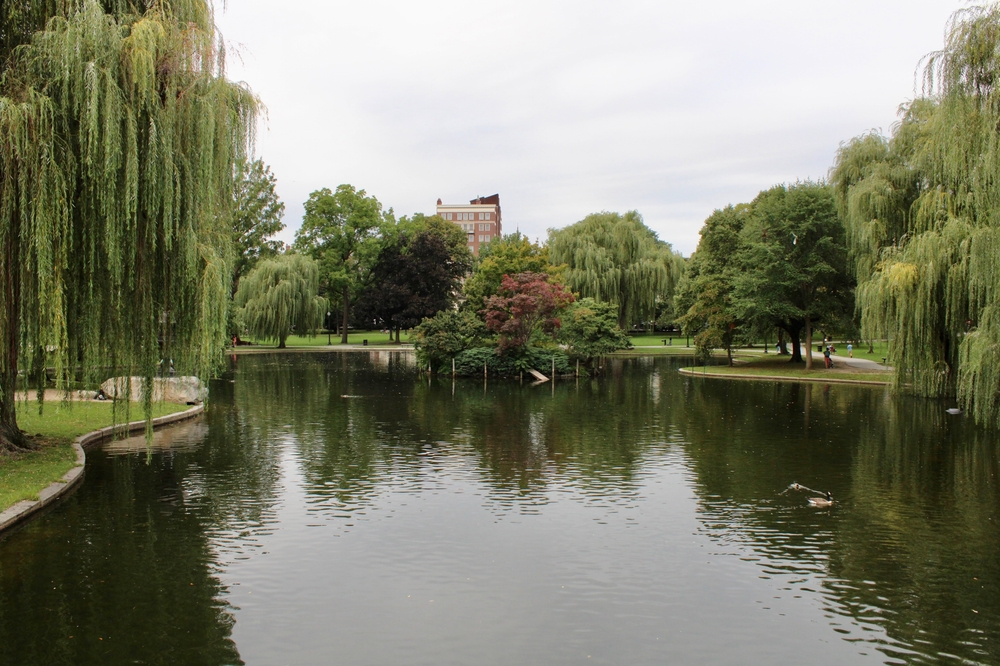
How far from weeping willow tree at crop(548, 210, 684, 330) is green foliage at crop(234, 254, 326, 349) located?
65.0 ft

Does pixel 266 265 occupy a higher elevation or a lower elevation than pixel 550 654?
higher

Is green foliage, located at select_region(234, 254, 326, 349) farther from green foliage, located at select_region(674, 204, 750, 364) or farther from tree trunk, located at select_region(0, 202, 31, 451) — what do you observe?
tree trunk, located at select_region(0, 202, 31, 451)

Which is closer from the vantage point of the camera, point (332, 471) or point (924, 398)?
point (332, 471)

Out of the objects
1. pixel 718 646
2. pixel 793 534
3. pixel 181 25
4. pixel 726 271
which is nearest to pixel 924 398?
pixel 726 271

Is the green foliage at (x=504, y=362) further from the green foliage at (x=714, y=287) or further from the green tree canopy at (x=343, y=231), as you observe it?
the green tree canopy at (x=343, y=231)

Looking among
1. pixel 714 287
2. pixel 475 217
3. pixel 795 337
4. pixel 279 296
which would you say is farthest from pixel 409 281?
pixel 475 217

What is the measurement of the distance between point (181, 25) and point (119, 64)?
6.06 feet

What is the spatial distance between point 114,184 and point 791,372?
36.1 metres

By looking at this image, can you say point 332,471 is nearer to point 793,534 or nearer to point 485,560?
point 485,560

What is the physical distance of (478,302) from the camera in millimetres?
46125

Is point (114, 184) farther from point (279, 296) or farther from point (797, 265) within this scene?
point (279, 296)

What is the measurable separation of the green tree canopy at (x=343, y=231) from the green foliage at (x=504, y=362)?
98.2ft

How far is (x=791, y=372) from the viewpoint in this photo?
40.9 metres

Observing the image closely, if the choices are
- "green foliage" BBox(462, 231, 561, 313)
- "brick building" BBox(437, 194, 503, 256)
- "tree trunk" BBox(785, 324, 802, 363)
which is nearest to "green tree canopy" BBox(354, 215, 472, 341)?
"green foliage" BBox(462, 231, 561, 313)
